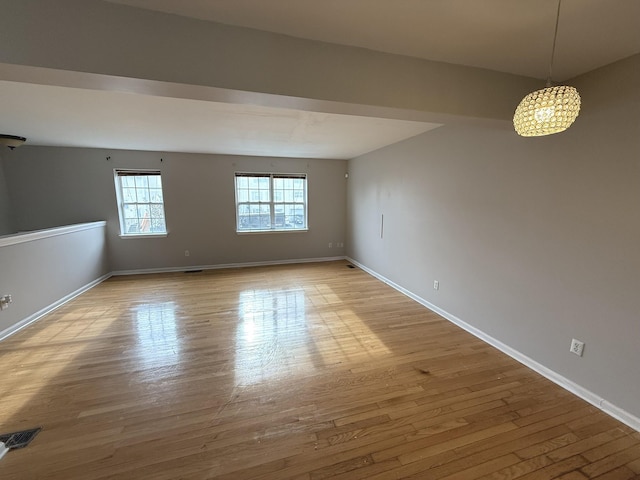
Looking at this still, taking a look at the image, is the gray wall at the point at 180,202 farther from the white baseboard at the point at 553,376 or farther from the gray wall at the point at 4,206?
the white baseboard at the point at 553,376

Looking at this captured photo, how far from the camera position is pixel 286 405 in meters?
1.87

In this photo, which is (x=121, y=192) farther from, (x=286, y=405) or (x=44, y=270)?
(x=286, y=405)

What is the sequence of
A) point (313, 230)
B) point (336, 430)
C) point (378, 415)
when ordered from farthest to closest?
1. point (313, 230)
2. point (378, 415)
3. point (336, 430)

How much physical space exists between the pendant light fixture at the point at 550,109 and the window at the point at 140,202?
5.58 m

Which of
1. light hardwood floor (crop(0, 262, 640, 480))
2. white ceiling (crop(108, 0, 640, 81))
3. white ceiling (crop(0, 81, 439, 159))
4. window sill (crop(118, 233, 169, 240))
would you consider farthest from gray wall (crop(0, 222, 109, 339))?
white ceiling (crop(108, 0, 640, 81))

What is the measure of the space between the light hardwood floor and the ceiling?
212cm

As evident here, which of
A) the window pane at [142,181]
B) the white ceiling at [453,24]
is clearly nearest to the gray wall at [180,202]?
the window pane at [142,181]

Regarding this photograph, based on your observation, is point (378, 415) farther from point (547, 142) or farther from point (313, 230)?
point (313, 230)

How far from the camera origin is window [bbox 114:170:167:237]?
16.2ft

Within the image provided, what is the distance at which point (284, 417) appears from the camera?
177 centimetres

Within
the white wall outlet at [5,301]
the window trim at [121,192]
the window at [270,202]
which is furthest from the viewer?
the window at [270,202]

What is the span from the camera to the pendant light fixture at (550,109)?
3.80 ft

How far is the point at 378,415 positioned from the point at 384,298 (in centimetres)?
223

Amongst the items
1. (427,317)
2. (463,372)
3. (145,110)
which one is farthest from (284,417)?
(145,110)
